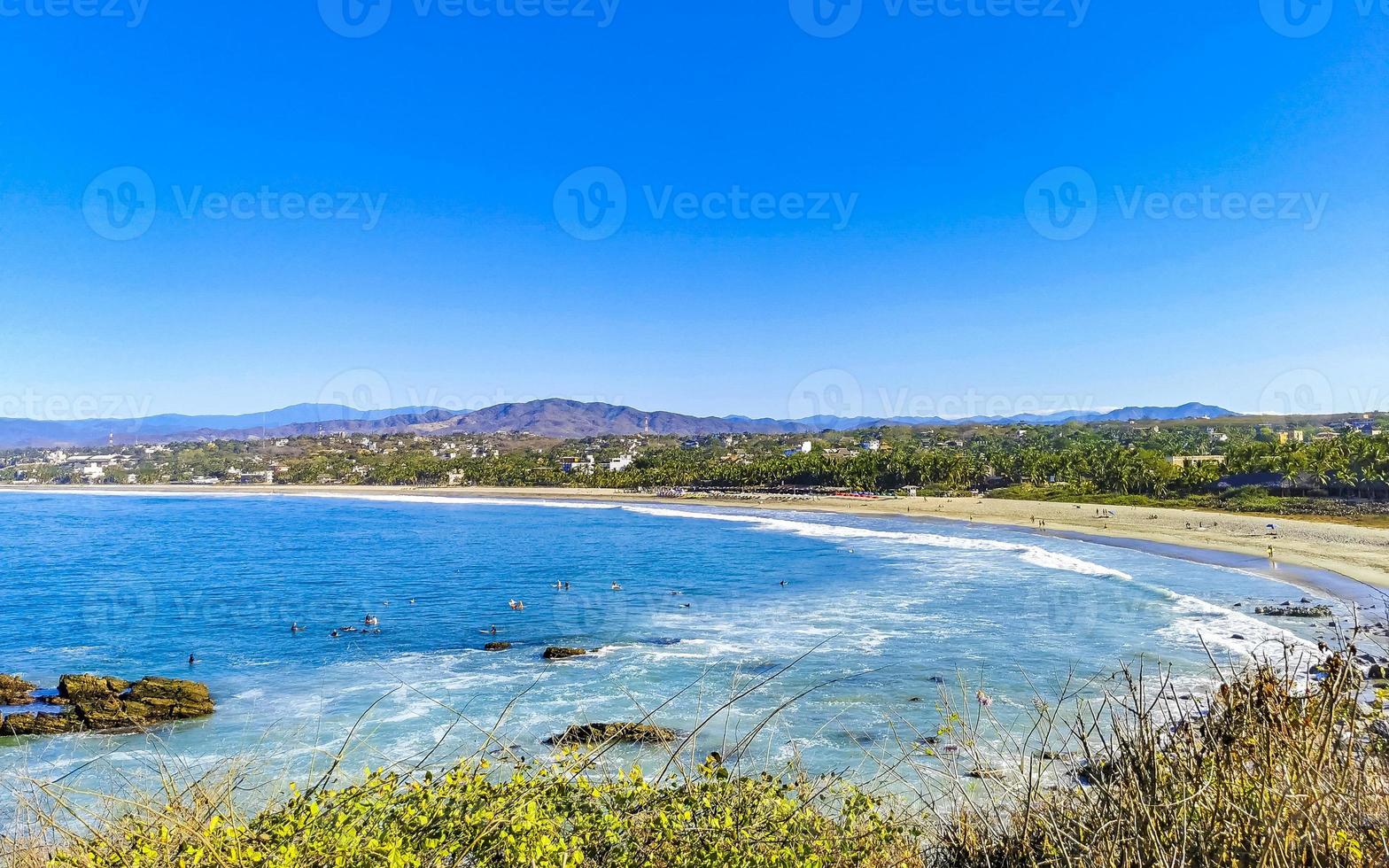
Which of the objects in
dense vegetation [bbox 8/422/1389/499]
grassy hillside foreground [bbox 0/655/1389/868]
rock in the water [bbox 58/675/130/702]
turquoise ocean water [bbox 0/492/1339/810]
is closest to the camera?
grassy hillside foreground [bbox 0/655/1389/868]

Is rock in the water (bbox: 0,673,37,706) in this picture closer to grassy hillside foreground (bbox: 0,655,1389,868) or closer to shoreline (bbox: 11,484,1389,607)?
grassy hillside foreground (bbox: 0,655,1389,868)

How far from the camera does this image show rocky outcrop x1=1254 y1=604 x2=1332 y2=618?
100ft

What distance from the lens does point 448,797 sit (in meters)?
6.57

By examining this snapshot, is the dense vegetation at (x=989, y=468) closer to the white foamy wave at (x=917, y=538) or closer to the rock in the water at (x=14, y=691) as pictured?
the white foamy wave at (x=917, y=538)

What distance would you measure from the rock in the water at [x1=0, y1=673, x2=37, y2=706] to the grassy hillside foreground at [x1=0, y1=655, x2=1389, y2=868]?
75.4ft

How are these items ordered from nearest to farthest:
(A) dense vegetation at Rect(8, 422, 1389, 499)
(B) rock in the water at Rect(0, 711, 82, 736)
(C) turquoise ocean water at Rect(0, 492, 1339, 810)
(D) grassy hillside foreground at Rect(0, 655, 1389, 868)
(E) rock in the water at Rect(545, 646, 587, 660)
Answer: (D) grassy hillside foreground at Rect(0, 655, 1389, 868) < (C) turquoise ocean water at Rect(0, 492, 1339, 810) < (B) rock in the water at Rect(0, 711, 82, 736) < (E) rock in the water at Rect(545, 646, 587, 660) < (A) dense vegetation at Rect(8, 422, 1389, 499)

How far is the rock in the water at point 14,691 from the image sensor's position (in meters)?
23.5

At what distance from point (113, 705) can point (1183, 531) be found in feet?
217

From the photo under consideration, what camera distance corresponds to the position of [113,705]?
2197 cm

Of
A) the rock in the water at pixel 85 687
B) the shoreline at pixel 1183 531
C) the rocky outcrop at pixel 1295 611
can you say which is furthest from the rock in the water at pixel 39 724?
the rocky outcrop at pixel 1295 611

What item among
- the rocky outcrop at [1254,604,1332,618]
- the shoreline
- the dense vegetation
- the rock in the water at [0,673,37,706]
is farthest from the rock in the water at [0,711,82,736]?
the dense vegetation

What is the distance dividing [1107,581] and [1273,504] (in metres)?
37.9

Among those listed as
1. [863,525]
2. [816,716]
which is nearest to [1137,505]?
[863,525]

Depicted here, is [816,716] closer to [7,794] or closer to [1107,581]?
[7,794]
